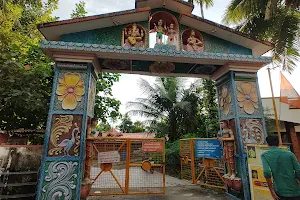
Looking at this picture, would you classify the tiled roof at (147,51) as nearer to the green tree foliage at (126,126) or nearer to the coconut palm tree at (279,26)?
the coconut palm tree at (279,26)

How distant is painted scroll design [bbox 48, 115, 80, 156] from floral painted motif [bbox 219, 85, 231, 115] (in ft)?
13.8

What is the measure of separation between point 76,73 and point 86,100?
0.77 m

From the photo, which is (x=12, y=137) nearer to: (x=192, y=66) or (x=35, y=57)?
(x=35, y=57)

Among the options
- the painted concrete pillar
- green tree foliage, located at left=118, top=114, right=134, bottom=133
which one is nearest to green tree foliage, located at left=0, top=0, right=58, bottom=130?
the painted concrete pillar

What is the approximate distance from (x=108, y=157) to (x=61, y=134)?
4.54 ft

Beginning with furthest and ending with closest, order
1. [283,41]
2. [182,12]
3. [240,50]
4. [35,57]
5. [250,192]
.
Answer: [283,41] → [35,57] → [240,50] → [182,12] → [250,192]

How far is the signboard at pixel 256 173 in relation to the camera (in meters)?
3.94

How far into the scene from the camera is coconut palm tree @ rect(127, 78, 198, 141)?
12.0 meters

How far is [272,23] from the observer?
8.66m

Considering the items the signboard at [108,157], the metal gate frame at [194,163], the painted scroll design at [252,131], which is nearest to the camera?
the painted scroll design at [252,131]

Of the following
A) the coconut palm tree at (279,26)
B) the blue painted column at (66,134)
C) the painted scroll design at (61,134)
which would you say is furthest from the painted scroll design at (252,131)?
the coconut palm tree at (279,26)

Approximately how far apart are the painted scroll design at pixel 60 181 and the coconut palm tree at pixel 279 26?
32.0 ft

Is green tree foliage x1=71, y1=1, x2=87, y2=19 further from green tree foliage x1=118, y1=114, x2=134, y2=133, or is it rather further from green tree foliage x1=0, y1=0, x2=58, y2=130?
green tree foliage x1=118, y1=114, x2=134, y2=133

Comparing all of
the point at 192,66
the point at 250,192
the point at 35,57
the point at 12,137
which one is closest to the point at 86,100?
the point at 12,137
